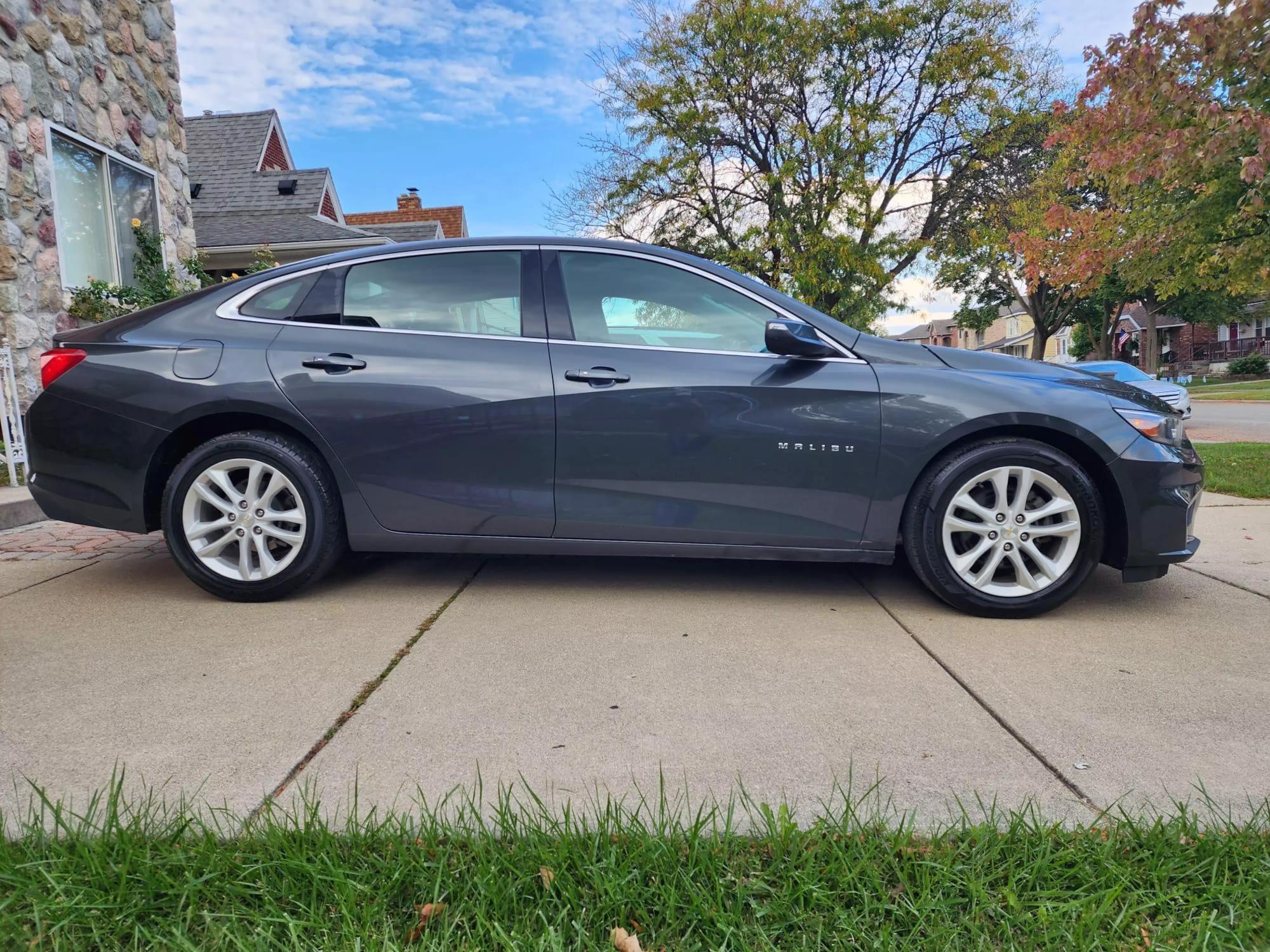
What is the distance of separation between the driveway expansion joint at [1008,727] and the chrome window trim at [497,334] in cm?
117

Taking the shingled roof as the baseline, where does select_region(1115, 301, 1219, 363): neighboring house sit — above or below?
below

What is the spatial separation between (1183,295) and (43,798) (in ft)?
152

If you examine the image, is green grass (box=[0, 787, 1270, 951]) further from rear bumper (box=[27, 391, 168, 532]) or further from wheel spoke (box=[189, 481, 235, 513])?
rear bumper (box=[27, 391, 168, 532])

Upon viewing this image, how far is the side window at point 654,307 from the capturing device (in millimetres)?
3443

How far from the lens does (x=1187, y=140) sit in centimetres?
680

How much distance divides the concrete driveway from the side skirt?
0.24 m

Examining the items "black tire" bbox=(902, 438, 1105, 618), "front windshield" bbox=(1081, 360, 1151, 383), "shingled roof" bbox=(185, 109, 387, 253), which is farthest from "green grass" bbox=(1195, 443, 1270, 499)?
"shingled roof" bbox=(185, 109, 387, 253)

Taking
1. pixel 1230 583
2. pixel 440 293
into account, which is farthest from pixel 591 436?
pixel 1230 583

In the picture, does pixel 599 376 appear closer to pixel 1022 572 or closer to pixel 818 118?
pixel 1022 572

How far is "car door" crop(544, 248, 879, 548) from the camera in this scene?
3.29 metres

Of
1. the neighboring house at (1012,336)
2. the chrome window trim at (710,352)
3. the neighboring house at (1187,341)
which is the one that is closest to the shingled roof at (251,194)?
the chrome window trim at (710,352)

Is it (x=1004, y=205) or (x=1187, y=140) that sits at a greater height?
(x=1004, y=205)

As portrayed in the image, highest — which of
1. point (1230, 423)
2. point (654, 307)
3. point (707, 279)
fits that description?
point (707, 279)

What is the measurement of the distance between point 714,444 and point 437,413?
3.88 ft
